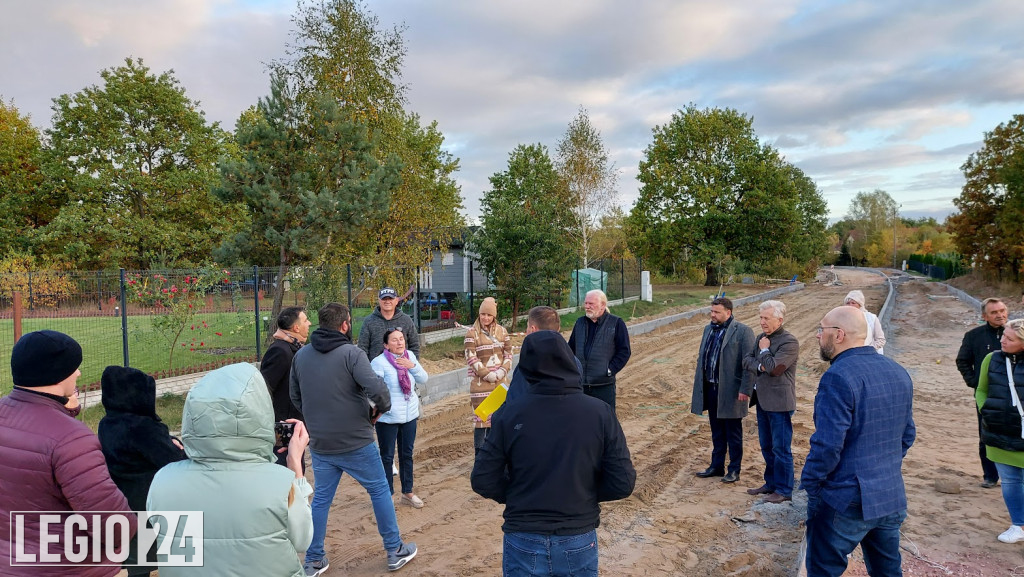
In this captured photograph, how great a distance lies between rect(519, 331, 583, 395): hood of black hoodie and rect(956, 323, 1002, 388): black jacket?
5087 millimetres

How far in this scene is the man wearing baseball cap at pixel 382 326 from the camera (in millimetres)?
5883

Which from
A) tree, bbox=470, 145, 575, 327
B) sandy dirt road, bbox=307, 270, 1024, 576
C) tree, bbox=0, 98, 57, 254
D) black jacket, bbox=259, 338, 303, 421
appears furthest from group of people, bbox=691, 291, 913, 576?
tree, bbox=0, 98, 57, 254

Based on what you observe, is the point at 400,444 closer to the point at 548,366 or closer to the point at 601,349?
the point at 601,349

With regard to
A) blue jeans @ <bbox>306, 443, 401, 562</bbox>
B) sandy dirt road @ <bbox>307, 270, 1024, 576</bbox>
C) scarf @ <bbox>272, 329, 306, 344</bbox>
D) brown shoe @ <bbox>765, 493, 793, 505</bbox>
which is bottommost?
sandy dirt road @ <bbox>307, 270, 1024, 576</bbox>

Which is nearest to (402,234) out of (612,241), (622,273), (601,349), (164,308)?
(164,308)

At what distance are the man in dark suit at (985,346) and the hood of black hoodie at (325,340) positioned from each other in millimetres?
5689

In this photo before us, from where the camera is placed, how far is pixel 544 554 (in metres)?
2.60

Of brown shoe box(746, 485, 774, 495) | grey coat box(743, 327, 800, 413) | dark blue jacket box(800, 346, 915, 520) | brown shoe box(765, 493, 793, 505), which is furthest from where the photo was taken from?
brown shoe box(746, 485, 774, 495)

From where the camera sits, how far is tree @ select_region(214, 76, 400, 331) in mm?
12875

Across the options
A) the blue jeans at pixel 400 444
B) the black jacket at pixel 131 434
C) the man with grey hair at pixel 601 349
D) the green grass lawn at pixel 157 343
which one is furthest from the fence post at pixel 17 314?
the man with grey hair at pixel 601 349

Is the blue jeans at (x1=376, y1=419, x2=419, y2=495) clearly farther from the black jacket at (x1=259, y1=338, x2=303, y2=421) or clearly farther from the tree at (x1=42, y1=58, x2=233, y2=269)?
the tree at (x1=42, y1=58, x2=233, y2=269)

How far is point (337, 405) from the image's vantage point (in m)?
4.04

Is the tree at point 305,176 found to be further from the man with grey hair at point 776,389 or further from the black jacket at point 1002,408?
the black jacket at point 1002,408

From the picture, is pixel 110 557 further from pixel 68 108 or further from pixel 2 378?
pixel 68 108
